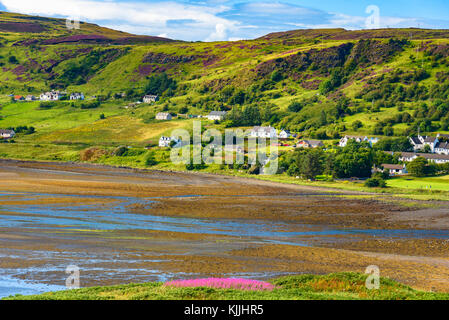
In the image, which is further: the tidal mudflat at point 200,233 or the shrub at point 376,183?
the shrub at point 376,183

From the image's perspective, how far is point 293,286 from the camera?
26.2 metres

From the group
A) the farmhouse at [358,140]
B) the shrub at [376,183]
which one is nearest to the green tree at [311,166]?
the shrub at [376,183]

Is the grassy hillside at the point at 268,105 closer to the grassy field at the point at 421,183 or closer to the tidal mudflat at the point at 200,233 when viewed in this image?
the grassy field at the point at 421,183

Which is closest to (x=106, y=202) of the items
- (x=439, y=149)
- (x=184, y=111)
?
(x=439, y=149)

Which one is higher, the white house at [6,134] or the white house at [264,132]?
the white house at [264,132]

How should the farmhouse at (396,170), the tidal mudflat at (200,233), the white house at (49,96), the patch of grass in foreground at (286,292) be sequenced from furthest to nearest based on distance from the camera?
the white house at (49,96) → the farmhouse at (396,170) → the tidal mudflat at (200,233) → the patch of grass in foreground at (286,292)

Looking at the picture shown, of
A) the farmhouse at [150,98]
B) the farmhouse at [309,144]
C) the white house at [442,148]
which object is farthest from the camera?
the farmhouse at [150,98]

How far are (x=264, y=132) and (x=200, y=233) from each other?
294 ft

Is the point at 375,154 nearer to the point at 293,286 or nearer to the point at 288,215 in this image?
the point at 288,215

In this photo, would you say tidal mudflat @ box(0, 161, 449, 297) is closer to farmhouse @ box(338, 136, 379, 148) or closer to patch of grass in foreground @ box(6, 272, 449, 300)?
patch of grass in foreground @ box(6, 272, 449, 300)

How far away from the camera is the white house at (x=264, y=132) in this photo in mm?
130500

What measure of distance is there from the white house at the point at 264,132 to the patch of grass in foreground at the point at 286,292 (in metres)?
104
